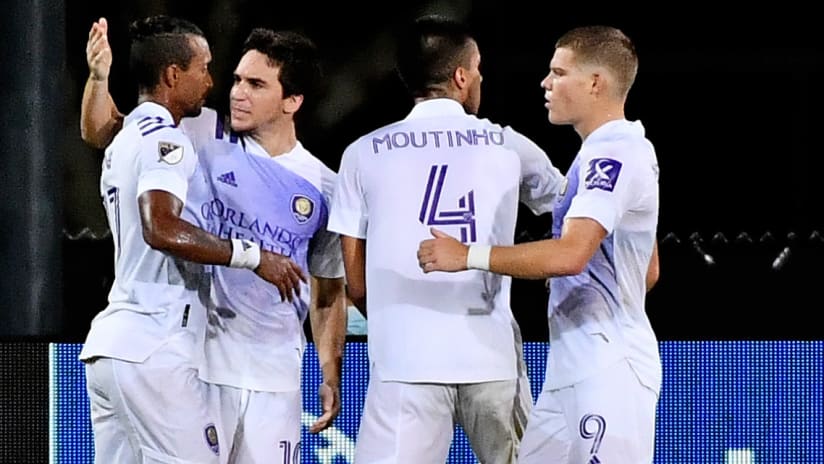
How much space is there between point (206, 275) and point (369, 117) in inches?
118

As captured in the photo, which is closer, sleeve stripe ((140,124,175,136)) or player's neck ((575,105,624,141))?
player's neck ((575,105,624,141))

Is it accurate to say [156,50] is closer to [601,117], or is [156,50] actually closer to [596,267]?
[601,117]

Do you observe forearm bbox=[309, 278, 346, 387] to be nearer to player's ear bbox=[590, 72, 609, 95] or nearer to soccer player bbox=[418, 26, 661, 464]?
soccer player bbox=[418, 26, 661, 464]

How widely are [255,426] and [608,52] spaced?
152cm

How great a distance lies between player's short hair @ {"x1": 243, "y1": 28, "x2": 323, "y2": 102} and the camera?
4.78 meters

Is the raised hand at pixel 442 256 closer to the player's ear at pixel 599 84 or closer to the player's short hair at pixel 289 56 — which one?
the player's ear at pixel 599 84

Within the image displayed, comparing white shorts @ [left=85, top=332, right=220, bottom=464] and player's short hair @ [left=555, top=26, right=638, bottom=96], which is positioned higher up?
player's short hair @ [left=555, top=26, right=638, bottom=96]

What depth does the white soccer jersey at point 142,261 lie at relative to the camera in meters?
4.35

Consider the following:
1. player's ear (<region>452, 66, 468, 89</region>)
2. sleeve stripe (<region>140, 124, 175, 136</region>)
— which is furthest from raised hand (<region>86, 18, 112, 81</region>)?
player's ear (<region>452, 66, 468, 89</region>)

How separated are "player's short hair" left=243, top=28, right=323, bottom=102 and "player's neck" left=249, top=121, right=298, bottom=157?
0.11 meters

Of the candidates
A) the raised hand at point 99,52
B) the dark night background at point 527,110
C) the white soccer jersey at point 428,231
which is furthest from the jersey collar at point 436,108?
the dark night background at point 527,110

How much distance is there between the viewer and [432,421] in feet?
13.8

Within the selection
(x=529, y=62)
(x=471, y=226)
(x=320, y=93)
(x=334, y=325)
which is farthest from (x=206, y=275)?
(x=529, y=62)

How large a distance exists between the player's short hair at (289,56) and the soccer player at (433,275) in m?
0.51
